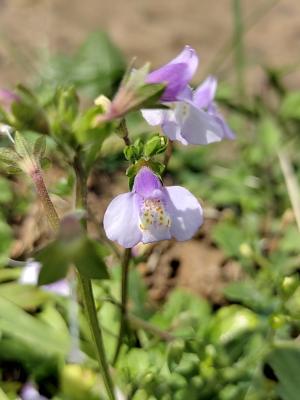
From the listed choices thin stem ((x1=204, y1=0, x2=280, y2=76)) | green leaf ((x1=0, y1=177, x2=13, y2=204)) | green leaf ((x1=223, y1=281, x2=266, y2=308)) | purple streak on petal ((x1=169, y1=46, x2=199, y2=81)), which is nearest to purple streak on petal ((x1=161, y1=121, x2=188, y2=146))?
purple streak on petal ((x1=169, y1=46, x2=199, y2=81))

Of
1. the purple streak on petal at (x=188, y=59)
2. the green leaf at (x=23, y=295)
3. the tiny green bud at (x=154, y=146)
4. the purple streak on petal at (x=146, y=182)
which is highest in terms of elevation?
the purple streak on petal at (x=188, y=59)

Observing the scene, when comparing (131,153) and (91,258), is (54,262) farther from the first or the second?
(131,153)

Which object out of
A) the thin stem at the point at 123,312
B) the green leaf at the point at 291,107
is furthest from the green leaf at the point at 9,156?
the green leaf at the point at 291,107

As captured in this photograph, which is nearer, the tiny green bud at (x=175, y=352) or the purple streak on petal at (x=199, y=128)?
the purple streak on petal at (x=199, y=128)

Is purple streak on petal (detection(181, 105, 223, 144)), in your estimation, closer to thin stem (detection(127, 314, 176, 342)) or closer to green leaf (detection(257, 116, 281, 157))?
thin stem (detection(127, 314, 176, 342))

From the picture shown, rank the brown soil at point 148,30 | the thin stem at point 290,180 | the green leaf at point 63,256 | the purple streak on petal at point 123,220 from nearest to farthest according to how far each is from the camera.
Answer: the green leaf at point 63,256
the purple streak on petal at point 123,220
the thin stem at point 290,180
the brown soil at point 148,30

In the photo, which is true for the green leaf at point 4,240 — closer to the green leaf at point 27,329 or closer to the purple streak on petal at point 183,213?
the green leaf at point 27,329

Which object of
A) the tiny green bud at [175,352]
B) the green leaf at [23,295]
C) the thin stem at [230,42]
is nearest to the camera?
the tiny green bud at [175,352]

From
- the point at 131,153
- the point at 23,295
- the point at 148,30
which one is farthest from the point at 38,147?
the point at 148,30
